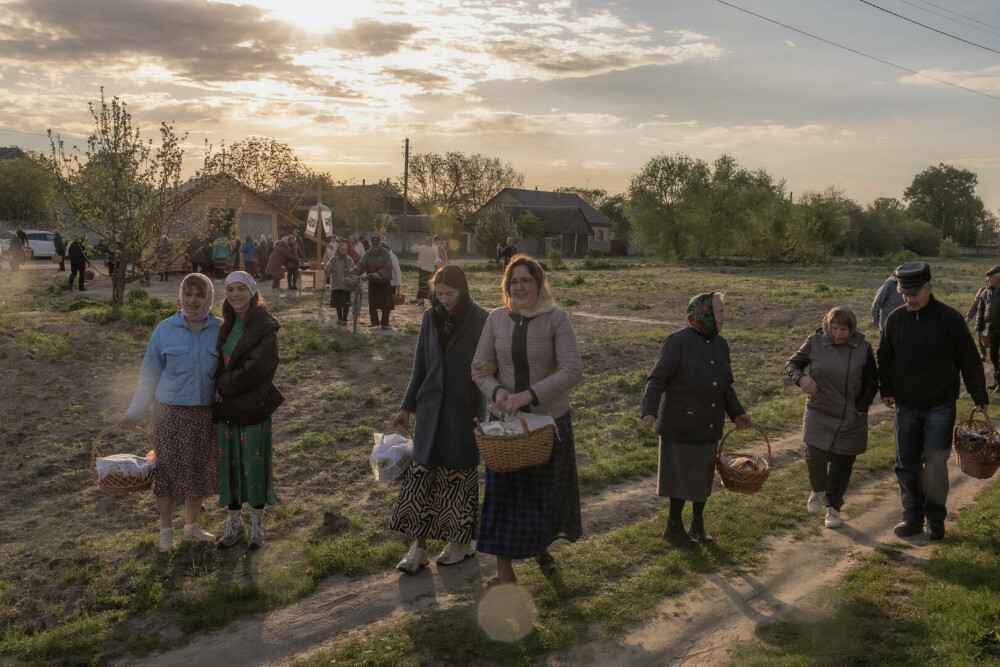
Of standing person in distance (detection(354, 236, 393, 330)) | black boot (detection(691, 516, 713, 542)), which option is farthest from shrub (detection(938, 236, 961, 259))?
black boot (detection(691, 516, 713, 542))

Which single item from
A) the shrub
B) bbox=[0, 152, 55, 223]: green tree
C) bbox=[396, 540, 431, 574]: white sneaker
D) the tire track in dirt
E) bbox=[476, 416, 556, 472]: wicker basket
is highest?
bbox=[0, 152, 55, 223]: green tree

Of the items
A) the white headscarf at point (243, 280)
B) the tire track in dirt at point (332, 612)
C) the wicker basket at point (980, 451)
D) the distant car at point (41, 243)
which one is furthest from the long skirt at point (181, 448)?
the distant car at point (41, 243)

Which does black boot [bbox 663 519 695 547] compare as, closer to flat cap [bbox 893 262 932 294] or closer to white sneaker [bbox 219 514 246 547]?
flat cap [bbox 893 262 932 294]

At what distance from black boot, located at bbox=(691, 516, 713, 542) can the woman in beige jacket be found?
143 cm

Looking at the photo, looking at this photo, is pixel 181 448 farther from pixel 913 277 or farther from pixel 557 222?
pixel 557 222

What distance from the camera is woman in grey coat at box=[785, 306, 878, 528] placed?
5.98 metres

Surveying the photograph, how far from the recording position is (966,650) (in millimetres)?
4121

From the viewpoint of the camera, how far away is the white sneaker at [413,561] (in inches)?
203

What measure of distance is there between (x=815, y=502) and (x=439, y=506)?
319 cm

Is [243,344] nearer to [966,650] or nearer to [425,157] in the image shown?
[966,650]

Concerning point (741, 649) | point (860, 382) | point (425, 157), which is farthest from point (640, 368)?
point (425, 157)

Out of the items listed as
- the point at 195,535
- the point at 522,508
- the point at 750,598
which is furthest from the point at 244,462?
the point at 750,598

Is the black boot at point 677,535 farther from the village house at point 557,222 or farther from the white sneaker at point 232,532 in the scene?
the village house at point 557,222

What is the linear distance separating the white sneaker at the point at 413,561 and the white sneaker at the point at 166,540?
1.58 m
